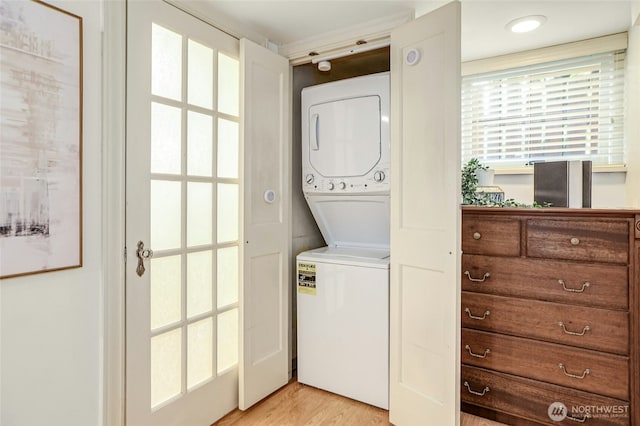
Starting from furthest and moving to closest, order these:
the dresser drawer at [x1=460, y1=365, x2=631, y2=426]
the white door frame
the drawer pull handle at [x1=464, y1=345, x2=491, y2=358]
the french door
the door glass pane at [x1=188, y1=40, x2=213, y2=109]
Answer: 1. the drawer pull handle at [x1=464, y1=345, x2=491, y2=358]
2. the door glass pane at [x1=188, y1=40, x2=213, y2=109]
3. the dresser drawer at [x1=460, y1=365, x2=631, y2=426]
4. the french door
5. the white door frame

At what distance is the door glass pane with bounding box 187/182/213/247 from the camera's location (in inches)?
74.4

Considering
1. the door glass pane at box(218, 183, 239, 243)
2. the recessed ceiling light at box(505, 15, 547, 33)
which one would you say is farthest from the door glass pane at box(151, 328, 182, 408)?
the recessed ceiling light at box(505, 15, 547, 33)

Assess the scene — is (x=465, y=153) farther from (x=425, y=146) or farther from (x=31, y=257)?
(x=31, y=257)

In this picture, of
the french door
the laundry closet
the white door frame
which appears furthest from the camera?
the laundry closet

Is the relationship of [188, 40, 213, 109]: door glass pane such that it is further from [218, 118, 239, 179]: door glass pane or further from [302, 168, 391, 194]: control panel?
[302, 168, 391, 194]: control panel

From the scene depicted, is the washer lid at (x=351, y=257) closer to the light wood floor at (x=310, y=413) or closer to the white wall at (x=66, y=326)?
the light wood floor at (x=310, y=413)

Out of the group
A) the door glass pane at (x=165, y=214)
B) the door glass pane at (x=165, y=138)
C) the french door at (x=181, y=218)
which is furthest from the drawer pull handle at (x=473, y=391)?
the door glass pane at (x=165, y=138)

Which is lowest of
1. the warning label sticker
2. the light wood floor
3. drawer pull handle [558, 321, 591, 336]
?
the light wood floor

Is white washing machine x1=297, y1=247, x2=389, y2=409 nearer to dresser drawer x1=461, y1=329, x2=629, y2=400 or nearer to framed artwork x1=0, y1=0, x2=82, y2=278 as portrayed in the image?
dresser drawer x1=461, y1=329, x2=629, y2=400

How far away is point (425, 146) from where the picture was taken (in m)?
1.86

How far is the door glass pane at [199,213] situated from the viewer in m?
1.89

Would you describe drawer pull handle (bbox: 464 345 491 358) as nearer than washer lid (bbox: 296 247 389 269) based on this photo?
Yes

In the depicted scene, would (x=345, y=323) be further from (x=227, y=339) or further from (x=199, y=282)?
(x=199, y=282)

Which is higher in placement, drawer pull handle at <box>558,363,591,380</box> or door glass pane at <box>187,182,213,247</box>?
door glass pane at <box>187,182,213,247</box>
